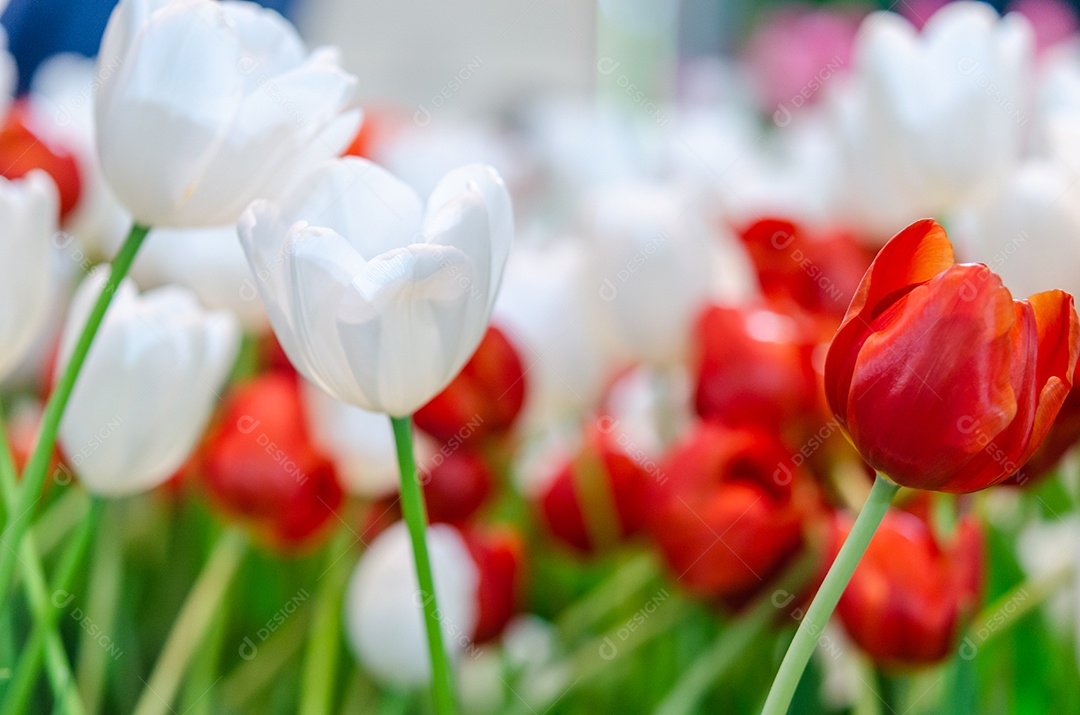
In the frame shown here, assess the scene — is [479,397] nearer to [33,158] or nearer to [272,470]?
[272,470]

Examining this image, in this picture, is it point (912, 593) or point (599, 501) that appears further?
point (599, 501)

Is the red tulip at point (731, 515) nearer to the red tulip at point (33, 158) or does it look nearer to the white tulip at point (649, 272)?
the white tulip at point (649, 272)

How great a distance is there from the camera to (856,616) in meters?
0.28

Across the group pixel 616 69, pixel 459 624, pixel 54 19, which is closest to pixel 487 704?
pixel 459 624

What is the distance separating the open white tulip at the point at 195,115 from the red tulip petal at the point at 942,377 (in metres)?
0.12

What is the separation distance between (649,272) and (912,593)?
0.57 feet

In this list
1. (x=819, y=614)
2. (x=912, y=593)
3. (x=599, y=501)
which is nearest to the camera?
(x=819, y=614)

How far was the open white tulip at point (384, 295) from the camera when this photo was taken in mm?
189

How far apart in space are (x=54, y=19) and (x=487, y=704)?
2.81 ft

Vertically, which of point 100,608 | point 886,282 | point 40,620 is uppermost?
point 886,282

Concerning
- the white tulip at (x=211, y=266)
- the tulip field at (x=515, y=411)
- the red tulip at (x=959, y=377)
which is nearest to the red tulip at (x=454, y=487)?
the tulip field at (x=515, y=411)

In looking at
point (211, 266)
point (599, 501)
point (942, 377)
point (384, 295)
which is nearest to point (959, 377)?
point (942, 377)

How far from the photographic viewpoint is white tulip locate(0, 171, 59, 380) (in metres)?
0.22

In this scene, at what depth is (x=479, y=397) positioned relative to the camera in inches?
14.6
